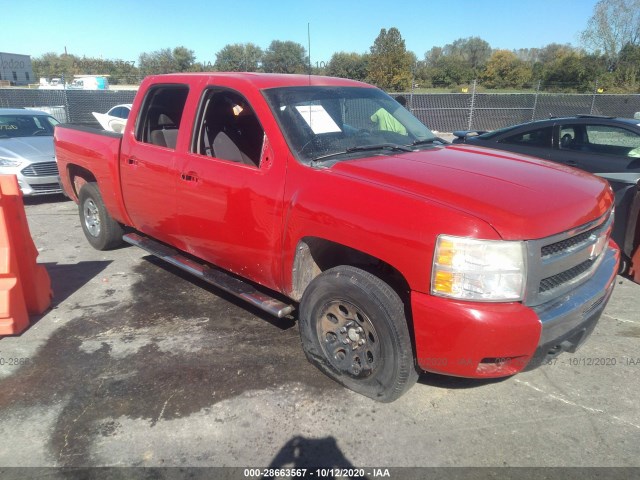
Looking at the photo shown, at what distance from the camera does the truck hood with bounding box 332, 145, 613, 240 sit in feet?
8.17

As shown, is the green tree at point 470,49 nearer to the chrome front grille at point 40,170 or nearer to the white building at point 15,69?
the white building at point 15,69

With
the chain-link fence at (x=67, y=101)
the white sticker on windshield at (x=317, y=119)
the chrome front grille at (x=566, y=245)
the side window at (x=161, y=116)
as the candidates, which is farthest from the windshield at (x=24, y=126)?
the chrome front grille at (x=566, y=245)

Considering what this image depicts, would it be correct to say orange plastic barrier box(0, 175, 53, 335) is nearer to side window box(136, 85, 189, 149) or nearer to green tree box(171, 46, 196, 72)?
side window box(136, 85, 189, 149)

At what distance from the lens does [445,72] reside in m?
39.6

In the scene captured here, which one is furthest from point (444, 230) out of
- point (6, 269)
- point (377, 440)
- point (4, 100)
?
point (4, 100)

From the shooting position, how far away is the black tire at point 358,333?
2752 millimetres

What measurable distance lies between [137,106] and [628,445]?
15.6ft

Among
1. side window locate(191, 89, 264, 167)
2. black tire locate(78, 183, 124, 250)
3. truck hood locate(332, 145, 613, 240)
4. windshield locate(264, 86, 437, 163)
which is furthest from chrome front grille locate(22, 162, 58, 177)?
truck hood locate(332, 145, 613, 240)

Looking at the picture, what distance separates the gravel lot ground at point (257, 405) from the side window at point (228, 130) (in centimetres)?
141

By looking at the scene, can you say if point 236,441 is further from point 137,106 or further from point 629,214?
point 629,214

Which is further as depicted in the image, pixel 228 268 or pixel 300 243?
pixel 228 268

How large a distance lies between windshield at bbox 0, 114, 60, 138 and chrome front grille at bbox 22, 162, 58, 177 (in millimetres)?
1421

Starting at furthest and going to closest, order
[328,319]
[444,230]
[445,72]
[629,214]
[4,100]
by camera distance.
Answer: [445,72] → [4,100] → [629,214] → [328,319] → [444,230]

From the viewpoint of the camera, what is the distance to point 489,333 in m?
2.43
